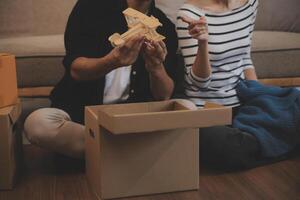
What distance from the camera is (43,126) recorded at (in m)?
1.60

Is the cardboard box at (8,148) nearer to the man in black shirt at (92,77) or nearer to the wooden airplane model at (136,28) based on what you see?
the man in black shirt at (92,77)

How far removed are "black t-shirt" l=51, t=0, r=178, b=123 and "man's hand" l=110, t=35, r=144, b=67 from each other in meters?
0.17

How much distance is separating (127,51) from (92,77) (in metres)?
0.18

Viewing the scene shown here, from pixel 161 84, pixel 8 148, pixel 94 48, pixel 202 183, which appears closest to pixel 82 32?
pixel 94 48

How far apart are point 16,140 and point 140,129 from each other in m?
0.49

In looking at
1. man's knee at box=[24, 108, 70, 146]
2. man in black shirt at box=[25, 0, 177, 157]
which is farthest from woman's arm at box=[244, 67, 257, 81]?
man's knee at box=[24, 108, 70, 146]

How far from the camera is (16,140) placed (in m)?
1.61

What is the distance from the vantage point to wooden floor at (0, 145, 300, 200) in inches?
58.4

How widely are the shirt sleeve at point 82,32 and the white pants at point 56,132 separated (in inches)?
6.6

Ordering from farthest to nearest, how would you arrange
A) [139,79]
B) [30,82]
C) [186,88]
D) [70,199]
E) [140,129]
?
[30,82], [186,88], [139,79], [70,199], [140,129]

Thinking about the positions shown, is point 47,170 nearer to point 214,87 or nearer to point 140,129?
point 140,129

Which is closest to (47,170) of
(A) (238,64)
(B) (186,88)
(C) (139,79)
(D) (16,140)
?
(D) (16,140)

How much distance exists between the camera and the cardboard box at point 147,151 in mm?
1343

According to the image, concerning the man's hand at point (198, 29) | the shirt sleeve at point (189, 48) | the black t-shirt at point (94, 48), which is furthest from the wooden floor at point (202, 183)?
the man's hand at point (198, 29)
